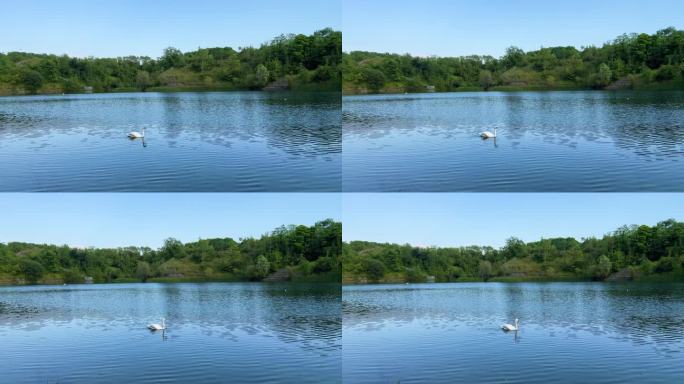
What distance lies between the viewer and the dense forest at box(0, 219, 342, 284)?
1958cm

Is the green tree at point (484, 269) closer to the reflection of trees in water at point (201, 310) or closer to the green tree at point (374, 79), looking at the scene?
the reflection of trees in water at point (201, 310)

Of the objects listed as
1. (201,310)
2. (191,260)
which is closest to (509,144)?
(201,310)

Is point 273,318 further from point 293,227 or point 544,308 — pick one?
point 544,308

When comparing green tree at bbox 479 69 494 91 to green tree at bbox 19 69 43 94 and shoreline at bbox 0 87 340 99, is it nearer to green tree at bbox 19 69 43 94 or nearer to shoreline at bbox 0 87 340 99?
shoreline at bbox 0 87 340 99

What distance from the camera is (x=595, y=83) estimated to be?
2256 centimetres

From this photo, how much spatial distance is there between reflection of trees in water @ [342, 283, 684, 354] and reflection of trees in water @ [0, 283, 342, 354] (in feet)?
2.76

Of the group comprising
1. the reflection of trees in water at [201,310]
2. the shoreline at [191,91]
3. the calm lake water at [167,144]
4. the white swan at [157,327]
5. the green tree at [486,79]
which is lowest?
the reflection of trees in water at [201,310]

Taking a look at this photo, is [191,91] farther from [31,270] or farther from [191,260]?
[31,270]

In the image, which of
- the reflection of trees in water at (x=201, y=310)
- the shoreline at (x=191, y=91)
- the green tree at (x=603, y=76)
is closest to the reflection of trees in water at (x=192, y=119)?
the shoreline at (x=191, y=91)

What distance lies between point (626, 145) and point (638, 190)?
232cm

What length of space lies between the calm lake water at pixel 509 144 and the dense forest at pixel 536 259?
248 cm

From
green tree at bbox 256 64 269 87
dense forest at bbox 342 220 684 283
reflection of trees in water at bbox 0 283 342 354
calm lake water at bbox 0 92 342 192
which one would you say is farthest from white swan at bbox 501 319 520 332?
green tree at bbox 256 64 269 87

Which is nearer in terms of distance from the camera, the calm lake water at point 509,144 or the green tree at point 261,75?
the calm lake water at point 509,144

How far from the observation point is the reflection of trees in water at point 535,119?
57.2ft
